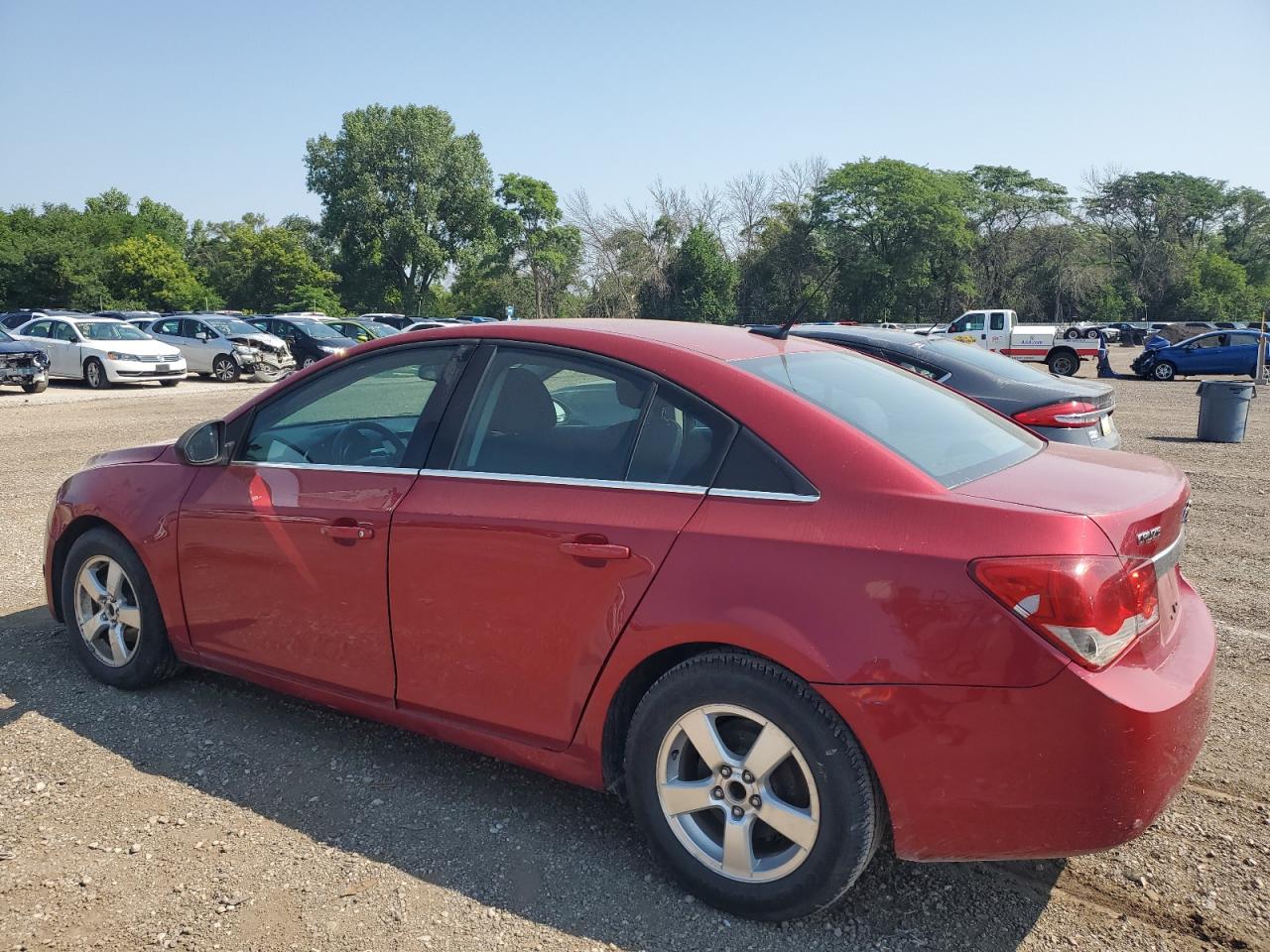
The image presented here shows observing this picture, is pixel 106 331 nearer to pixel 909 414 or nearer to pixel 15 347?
pixel 15 347

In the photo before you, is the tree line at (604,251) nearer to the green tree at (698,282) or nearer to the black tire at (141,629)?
the green tree at (698,282)

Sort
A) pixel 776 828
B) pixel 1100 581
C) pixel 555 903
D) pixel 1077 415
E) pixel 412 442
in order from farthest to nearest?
pixel 1077 415
pixel 412 442
pixel 555 903
pixel 776 828
pixel 1100 581

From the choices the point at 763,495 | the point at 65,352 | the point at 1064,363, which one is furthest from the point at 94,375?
the point at 1064,363

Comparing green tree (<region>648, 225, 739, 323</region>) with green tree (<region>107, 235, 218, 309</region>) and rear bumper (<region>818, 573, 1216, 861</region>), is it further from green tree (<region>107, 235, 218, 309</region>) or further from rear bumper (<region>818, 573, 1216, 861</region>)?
rear bumper (<region>818, 573, 1216, 861</region>)

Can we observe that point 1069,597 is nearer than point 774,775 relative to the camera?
Yes

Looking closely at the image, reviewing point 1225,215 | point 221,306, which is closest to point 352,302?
point 221,306

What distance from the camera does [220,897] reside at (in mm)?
2785

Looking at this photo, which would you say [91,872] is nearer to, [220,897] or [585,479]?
[220,897]

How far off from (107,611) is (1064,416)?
20.5 feet

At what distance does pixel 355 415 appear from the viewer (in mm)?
3684

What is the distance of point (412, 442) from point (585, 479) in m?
0.75

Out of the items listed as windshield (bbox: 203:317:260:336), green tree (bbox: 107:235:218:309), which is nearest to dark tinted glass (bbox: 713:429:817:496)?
windshield (bbox: 203:317:260:336)

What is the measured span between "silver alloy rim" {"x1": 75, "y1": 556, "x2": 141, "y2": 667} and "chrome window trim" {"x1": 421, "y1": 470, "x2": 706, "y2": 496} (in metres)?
1.80

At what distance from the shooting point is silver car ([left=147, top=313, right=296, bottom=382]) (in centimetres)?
2631
